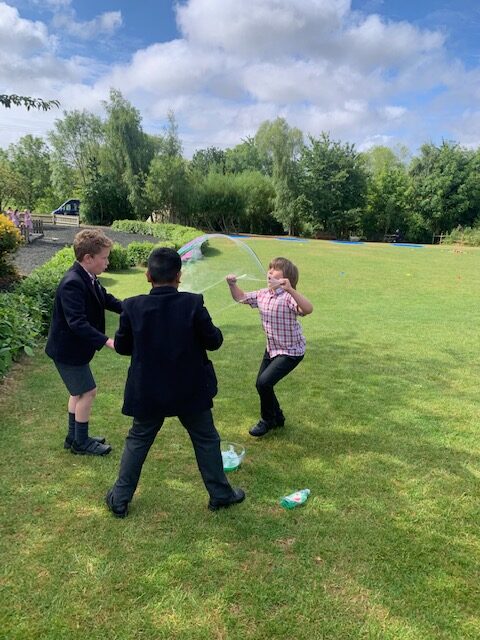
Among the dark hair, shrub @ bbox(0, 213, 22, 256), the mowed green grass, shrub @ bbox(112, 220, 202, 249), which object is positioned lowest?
the mowed green grass

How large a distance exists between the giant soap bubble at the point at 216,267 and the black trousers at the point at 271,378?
93 centimetres

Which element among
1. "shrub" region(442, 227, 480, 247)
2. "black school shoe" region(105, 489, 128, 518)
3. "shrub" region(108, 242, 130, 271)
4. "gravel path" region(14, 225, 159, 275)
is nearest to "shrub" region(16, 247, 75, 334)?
"black school shoe" region(105, 489, 128, 518)

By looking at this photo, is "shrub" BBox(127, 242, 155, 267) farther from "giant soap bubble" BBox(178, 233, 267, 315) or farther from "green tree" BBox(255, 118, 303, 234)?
"green tree" BBox(255, 118, 303, 234)

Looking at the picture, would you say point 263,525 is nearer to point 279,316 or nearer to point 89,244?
point 279,316

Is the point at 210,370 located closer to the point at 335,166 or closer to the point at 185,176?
the point at 185,176

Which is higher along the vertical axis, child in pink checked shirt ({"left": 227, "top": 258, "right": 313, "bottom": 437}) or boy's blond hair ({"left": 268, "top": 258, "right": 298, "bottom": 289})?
boy's blond hair ({"left": 268, "top": 258, "right": 298, "bottom": 289})

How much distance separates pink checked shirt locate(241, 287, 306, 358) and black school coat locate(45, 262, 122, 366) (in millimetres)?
1289

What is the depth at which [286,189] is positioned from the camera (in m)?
48.5

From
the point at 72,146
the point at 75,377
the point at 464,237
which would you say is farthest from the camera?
the point at 72,146

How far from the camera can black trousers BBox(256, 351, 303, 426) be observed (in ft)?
13.5

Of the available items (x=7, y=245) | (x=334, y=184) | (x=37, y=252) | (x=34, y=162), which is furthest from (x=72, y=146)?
(x=7, y=245)

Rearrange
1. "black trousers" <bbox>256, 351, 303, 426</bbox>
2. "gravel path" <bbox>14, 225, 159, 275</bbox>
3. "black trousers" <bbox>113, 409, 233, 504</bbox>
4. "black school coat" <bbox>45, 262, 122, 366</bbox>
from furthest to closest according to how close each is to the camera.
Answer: "gravel path" <bbox>14, 225, 159, 275</bbox>
"black trousers" <bbox>256, 351, 303, 426</bbox>
"black school coat" <bbox>45, 262, 122, 366</bbox>
"black trousers" <bbox>113, 409, 233, 504</bbox>

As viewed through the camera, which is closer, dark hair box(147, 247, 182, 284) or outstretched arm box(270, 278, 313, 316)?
dark hair box(147, 247, 182, 284)

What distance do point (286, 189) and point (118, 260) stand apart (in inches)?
1337
